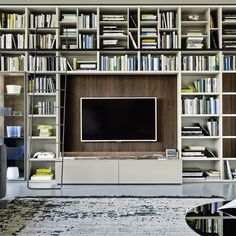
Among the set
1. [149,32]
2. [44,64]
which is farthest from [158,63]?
[44,64]

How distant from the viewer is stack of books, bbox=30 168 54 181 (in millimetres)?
5684

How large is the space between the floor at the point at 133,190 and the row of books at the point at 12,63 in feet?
5.94

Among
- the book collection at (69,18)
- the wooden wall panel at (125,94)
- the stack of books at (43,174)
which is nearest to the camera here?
the stack of books at (43,174)

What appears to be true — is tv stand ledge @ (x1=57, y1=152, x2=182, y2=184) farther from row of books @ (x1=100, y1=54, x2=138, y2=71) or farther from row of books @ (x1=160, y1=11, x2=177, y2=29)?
row of books @ (x1=160, y1=11, x2=177, y2=29)

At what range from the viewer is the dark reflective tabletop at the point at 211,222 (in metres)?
2.00

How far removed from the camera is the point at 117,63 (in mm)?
5766

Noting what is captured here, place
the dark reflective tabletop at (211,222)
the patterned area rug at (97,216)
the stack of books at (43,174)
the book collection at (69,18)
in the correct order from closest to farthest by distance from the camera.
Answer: the dark reflective tabletop at (211,222) → the patterned area rug at (97,216) → the stack of books at (43,174) → the book collection at (69,18)

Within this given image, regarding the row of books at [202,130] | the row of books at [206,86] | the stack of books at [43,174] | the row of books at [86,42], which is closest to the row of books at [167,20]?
the row of books at [206,86]

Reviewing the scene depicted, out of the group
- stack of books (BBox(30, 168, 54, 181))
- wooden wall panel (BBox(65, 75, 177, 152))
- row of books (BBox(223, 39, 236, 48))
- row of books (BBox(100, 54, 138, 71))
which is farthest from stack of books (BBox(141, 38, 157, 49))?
stack of books (BBox(30, 168, 54, 181))

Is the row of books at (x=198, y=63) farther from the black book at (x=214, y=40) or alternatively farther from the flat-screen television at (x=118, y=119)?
the flat-screen television at (x=118, y=119)

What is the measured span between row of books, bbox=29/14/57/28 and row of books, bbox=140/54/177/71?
1555 mm

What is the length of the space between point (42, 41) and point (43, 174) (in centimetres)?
213

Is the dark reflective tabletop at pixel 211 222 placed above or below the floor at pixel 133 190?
above

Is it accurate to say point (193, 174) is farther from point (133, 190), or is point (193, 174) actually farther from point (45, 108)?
point (45, 108)
